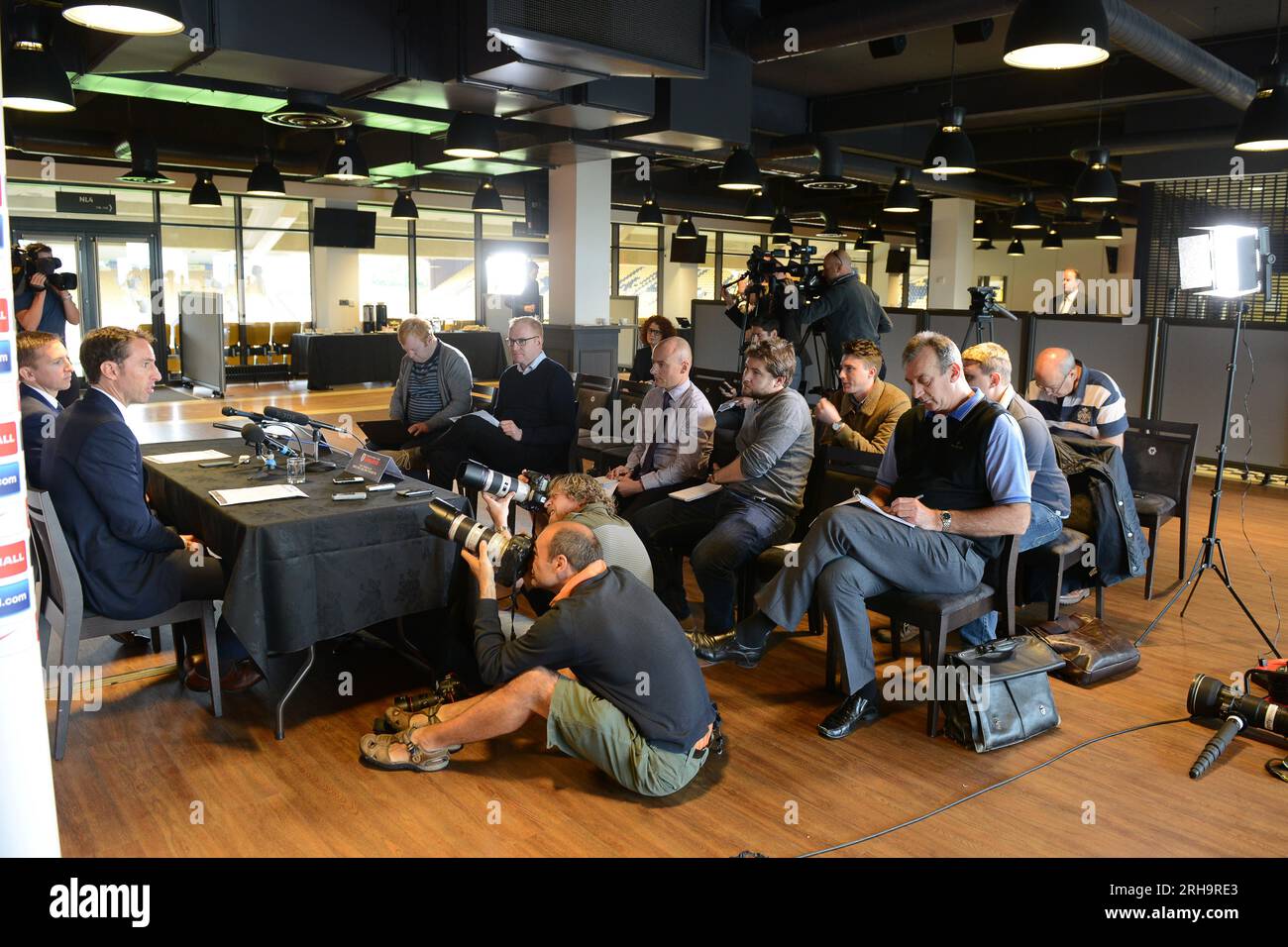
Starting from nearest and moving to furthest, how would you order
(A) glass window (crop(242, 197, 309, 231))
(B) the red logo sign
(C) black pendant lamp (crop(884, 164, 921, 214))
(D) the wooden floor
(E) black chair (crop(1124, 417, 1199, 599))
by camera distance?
(B) the red logo sign < (D) the wooden floor < (E) black chair (crop(1124, 417, 1199, 599)) < (C) black pendant lamp (crop(884, 164, 921, 214)) < (A) glass window (crop(242, 197, 309, 231))

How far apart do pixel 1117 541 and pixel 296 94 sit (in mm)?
5346

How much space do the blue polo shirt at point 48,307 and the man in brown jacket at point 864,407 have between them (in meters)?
5.11

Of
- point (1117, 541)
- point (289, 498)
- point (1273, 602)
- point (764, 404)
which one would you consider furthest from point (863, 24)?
point (289, 498)

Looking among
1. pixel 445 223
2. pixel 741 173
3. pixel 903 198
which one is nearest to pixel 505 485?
pixel 741 173

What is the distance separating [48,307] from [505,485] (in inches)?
194

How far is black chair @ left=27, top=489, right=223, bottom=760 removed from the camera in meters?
2.94

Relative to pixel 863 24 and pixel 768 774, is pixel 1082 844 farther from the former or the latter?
pixel 863 24

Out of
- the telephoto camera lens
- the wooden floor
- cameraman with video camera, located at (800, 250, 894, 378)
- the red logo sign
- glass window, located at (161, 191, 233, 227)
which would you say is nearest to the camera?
the red logo sign

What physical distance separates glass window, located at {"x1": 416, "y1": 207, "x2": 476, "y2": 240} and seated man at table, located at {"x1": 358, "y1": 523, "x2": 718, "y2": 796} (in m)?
15.1

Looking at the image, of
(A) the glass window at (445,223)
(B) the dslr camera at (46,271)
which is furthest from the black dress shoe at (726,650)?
(A) the glass window at (445,223)

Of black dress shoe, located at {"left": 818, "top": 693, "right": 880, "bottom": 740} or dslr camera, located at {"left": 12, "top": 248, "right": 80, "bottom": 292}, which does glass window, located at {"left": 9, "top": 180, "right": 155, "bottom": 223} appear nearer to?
dslr camera, located at {"left": 12, "top": 248, "right": 80, "bottom": 292}

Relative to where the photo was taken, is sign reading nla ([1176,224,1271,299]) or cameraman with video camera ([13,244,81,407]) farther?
cameraman with video camera ([13,244,81,407])

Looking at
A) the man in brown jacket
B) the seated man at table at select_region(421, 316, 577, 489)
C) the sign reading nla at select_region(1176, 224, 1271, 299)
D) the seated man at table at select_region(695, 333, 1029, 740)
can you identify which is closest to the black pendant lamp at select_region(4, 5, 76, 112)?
the seated man at table at select_region(421, 316, 577, 489)

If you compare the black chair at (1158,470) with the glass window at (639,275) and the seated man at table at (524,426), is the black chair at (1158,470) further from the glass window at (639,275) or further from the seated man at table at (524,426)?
the glass window at (639,275)
